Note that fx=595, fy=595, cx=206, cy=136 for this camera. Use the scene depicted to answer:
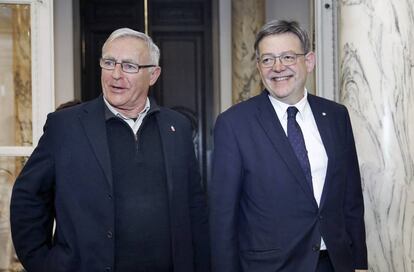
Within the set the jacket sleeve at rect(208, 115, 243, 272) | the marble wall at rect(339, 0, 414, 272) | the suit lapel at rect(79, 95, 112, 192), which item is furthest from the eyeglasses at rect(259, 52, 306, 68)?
the marble wall at rect(339, 0, 414, 272)

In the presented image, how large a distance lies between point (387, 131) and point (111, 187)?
1534 mm

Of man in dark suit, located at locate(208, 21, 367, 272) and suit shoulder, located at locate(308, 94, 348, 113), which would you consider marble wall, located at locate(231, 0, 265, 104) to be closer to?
suit shoulder, located at locate(308, 94, 348, 113)

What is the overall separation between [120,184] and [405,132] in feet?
5.12

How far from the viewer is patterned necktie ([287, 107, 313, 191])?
7.72 ft

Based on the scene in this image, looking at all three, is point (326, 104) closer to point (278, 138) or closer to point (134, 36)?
point (278, 138)

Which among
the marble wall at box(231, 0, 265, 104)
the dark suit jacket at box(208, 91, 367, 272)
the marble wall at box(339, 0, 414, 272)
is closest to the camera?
the dark suit jacket at box(208, 91, 367, 272)

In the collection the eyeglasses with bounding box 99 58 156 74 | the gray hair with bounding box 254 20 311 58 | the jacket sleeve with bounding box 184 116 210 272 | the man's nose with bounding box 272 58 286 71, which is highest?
the gray hair with bounding box 254 20 311 58

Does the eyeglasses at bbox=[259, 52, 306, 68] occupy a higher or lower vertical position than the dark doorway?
lower

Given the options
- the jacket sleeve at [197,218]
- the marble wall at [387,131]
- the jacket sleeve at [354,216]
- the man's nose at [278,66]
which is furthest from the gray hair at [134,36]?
the marble wall at [387,131]

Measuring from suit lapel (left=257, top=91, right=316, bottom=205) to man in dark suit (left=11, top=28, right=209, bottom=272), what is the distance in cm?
42

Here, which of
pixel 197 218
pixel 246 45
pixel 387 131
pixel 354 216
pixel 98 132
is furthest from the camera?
pixel 246 45

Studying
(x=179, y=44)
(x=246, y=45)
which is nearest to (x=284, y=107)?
(x=246, y=45)

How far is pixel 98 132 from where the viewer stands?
2.44 metres

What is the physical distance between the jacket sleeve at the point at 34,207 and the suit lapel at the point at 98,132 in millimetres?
169
